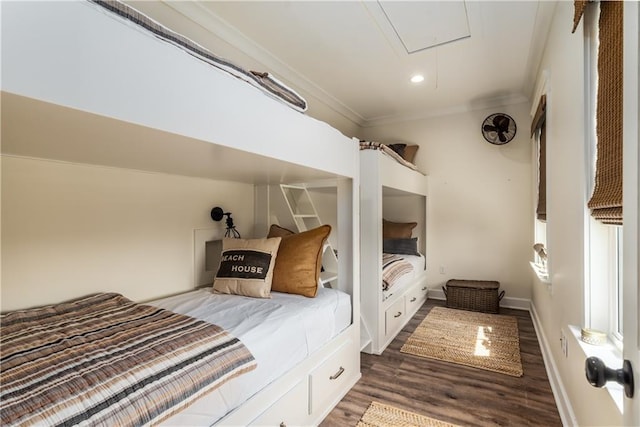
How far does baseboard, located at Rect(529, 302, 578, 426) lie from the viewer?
1.64m

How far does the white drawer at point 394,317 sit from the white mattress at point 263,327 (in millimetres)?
848

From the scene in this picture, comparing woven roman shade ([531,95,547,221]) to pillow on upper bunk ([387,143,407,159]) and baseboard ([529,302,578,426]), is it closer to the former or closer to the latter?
baseboard ([529,302,578,426])

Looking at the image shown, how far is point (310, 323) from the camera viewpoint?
165cm

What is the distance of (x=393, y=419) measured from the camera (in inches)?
68.7

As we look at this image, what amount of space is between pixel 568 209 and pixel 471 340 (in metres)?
1.58

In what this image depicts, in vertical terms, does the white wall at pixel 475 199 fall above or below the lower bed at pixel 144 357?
above

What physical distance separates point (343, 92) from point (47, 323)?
→ 324cm

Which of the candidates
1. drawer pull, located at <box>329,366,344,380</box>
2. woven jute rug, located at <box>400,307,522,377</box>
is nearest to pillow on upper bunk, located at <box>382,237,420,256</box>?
woven jute rug, located at <box>400,307,522,377</box>

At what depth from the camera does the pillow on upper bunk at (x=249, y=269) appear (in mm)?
1885

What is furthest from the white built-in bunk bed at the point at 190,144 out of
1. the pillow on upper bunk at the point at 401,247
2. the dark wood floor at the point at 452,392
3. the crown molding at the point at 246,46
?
the pillow on upper bunk at the point at 401,247

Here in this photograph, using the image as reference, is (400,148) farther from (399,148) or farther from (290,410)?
(290,410)

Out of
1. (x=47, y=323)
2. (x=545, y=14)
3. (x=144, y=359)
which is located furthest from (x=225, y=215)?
(x=545, y=14)

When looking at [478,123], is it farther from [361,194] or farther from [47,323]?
[47,323]

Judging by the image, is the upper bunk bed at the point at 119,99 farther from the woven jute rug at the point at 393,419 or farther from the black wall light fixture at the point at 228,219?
the woven jute rug at the point at 393,419
